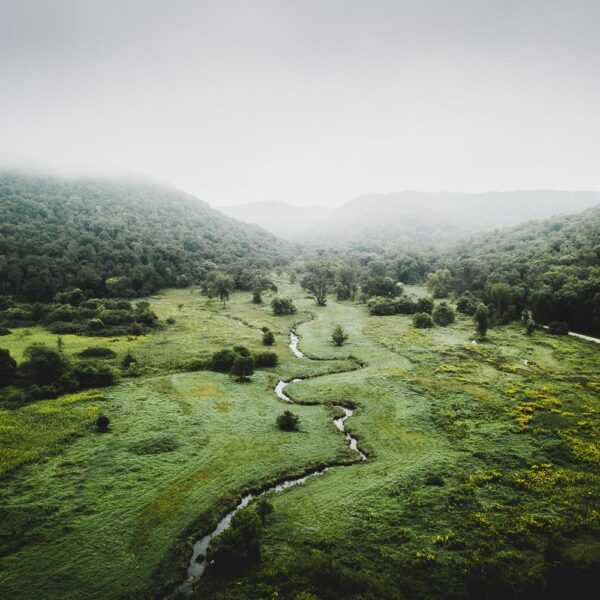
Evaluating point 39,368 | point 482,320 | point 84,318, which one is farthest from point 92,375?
point 482,320

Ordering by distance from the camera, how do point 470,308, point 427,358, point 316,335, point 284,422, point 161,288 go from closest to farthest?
point 284,422, point 427,358, point 316,335, point 470,308, point 161,288

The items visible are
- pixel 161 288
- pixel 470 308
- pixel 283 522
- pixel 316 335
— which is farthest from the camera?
pixel 161 288

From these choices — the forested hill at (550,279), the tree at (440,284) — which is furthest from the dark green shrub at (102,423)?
the tree at (440,284)

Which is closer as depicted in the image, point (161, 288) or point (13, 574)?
point (13, 574)

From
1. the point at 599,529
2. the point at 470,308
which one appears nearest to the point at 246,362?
the point at 599,529

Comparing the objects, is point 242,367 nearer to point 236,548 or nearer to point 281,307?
point 236,548

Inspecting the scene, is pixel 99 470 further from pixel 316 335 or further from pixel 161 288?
pixel 161 288
